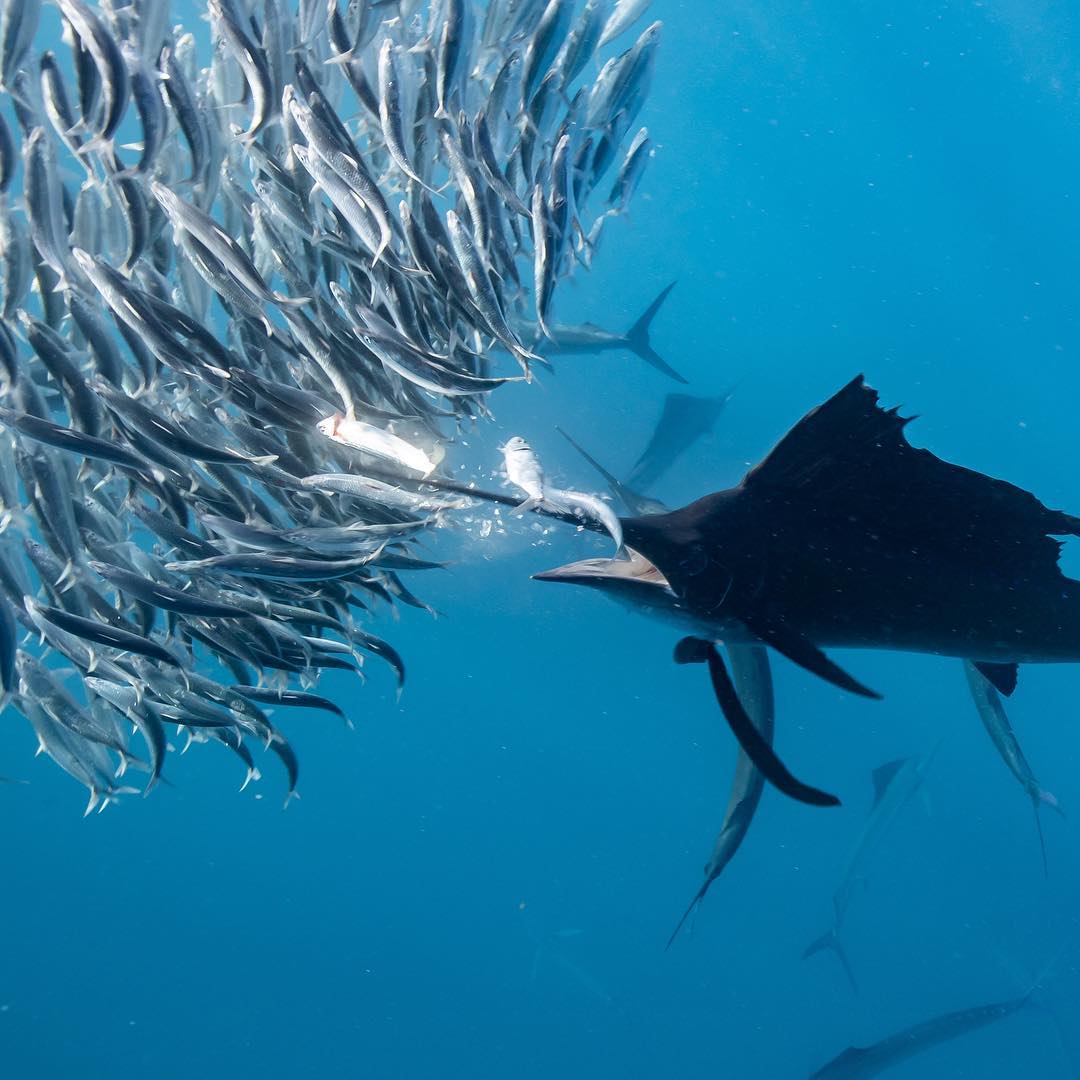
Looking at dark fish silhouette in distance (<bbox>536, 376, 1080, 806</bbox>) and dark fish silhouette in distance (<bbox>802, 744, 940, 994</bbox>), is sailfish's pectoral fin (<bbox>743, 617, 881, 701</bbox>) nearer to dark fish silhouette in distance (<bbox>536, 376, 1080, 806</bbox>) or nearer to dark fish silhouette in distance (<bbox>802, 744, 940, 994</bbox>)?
dark fish silhouette in distance (<bbox>536, 376, 1080, 806</bbox>)

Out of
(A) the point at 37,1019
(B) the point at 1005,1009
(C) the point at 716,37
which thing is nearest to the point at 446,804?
(A) the point at 37,1019

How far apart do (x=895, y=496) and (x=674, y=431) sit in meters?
7.89

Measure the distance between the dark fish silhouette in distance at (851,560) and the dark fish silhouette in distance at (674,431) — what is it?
24.1 ft

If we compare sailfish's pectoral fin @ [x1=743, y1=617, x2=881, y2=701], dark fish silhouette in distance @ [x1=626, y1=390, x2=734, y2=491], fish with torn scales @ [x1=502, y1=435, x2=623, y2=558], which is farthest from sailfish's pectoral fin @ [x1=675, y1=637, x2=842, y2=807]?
dark fish silhouette in distance @ [x1=626, y1=390, x2=734, y2=491]

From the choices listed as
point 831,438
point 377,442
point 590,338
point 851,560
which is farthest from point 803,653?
point 590,338

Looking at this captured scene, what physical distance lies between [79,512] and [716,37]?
448 inches

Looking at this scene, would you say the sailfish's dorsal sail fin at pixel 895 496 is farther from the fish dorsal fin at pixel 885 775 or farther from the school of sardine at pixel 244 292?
the fish dorsal fin at pixel 885 775

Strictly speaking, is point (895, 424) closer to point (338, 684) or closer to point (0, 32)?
point (0, 32)

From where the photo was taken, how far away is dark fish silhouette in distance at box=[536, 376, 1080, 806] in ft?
7.33

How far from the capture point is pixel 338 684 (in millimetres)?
15750

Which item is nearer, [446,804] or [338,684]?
[338,684]

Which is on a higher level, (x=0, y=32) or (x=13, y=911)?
(x=0, y=32)

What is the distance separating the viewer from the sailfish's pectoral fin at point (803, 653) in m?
2.01

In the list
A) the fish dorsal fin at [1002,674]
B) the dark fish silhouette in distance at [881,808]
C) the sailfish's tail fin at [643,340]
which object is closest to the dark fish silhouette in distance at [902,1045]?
the dark fish silhouette in distance at [881,808]
